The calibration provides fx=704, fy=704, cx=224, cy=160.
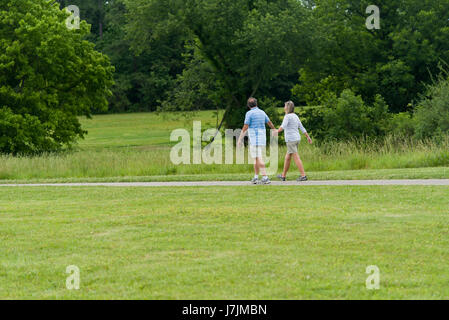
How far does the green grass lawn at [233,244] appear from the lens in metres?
6.78

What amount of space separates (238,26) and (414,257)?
28474mm

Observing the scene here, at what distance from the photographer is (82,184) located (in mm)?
16344

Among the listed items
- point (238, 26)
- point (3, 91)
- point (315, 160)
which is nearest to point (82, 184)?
point (315, 160)

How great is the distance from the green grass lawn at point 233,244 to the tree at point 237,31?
21393 mm

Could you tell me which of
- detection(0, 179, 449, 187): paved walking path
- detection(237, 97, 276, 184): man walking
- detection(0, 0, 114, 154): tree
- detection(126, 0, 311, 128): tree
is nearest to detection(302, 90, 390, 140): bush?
detection(126, 0, 311, 128): tree

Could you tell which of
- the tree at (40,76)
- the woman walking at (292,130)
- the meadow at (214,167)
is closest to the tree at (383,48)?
the tree at (40,76)

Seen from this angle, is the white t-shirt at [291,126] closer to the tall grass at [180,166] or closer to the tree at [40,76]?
the tall grass at [180,166]

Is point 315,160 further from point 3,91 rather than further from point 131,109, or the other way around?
point 131,109

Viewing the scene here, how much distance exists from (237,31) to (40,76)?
962 cm

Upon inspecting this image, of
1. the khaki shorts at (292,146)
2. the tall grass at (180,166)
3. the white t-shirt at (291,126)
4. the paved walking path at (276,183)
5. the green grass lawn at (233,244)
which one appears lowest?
the green grass lawn at (233,244)

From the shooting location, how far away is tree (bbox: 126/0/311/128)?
33.9 metres

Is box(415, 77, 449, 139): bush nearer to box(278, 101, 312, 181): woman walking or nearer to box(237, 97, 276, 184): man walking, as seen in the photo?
box(278, 101, 312, 181): woman walking

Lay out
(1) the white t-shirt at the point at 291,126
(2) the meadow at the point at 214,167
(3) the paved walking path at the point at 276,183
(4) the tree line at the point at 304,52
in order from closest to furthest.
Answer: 1. (3) the paved walking path at the point at 276,183
2. (1) the white t-shirt at the point at 291,126
3. (2) the meadow at the point at 214,167
4. (4) the tree line at the point at 304,52

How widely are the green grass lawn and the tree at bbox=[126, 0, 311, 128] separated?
2139 cm
